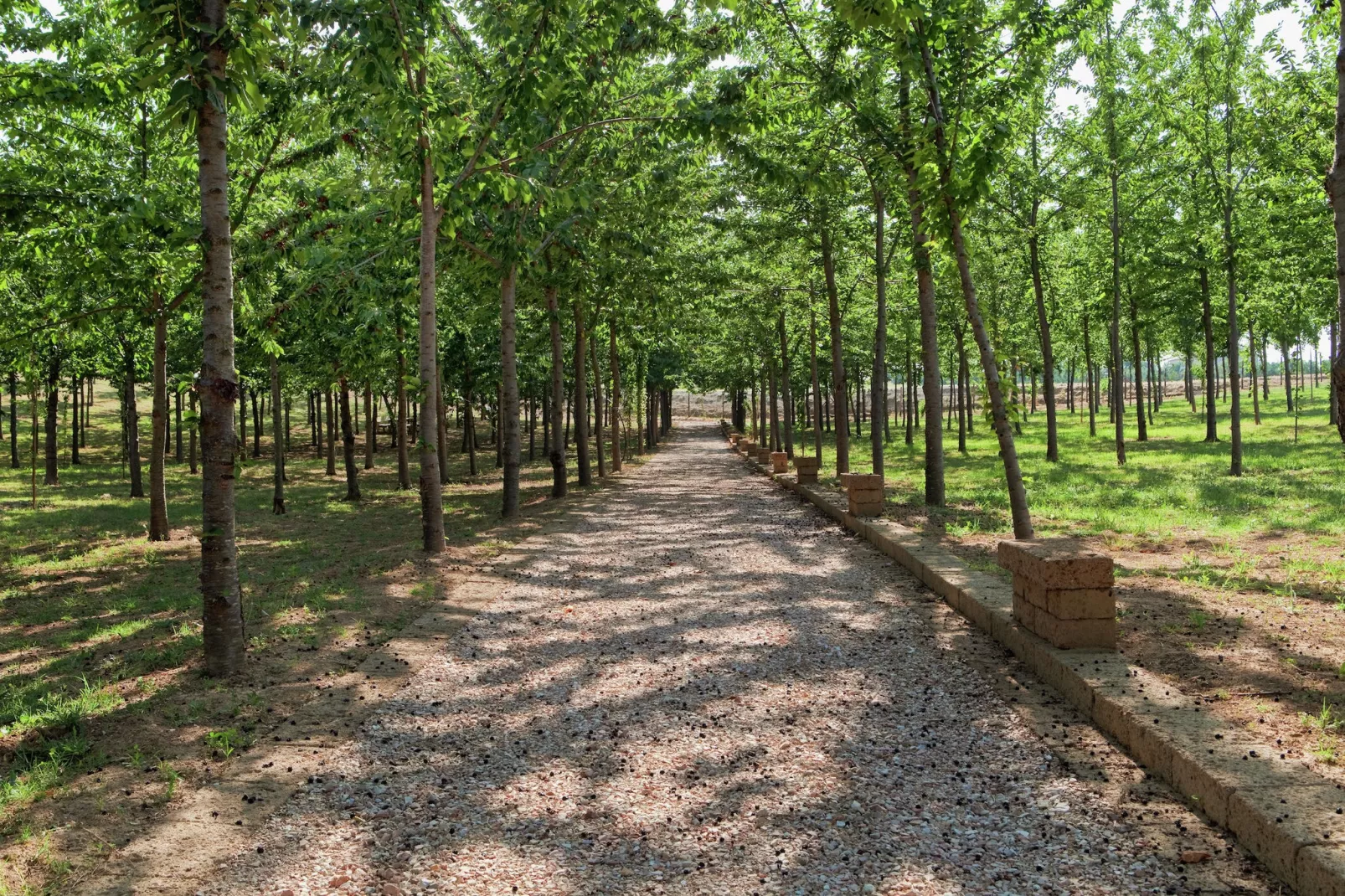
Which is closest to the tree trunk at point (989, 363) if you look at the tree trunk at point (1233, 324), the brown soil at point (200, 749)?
the brown soil at point (200, 749)

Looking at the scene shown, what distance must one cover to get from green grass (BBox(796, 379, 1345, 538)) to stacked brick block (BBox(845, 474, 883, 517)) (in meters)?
0.95

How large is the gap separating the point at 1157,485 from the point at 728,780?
1475 centimetres

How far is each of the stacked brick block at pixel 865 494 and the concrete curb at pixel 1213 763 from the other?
19.1 ft

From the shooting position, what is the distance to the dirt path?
304 centimetres

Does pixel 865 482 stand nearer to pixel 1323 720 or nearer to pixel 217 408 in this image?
pixel 1323 720

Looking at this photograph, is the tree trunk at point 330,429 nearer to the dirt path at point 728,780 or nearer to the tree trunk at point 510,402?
the tree trunk at point 510,402

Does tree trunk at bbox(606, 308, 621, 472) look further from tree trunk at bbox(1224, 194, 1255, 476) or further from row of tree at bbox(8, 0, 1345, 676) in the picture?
tree trunk at bbox(1224, 194, 1255, 476)

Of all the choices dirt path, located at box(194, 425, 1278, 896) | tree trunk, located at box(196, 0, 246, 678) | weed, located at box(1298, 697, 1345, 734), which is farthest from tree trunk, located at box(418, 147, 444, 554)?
weed, located at box(1298, 697, 1345, 734)

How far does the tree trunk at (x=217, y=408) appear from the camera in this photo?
5.24 meters

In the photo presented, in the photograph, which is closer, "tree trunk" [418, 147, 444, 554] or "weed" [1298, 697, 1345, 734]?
"weed" [1298, 697, 1345, 734]

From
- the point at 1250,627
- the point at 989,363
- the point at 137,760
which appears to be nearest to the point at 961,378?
the point at 989,363

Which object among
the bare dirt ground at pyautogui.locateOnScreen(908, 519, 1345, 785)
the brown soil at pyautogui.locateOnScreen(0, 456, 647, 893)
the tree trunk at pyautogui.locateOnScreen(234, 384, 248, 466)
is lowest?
the brown soil at pyautogui.locateOnScreen(0, 456, 647, 893)

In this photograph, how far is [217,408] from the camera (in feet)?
17.1

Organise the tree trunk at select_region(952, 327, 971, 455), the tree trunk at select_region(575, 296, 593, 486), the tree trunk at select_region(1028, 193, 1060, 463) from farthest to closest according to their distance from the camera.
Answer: the tree trunk at select_region(952, 327, 971, 455)
the tree trunk at select_region(1028, 193, 1060, 463)
the tree trunk at select_region(575, 296, 593, 486)
